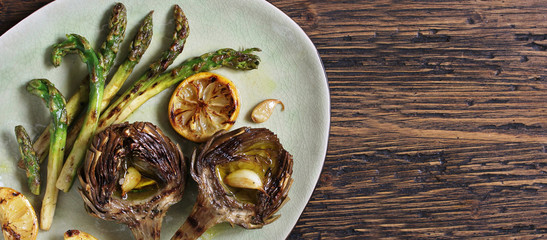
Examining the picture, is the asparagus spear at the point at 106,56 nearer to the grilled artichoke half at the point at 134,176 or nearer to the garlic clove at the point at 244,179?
the grilled artichoke half at the point at 134,176

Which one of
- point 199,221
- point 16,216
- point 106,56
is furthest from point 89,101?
point 199,221

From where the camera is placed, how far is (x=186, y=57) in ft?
10.9

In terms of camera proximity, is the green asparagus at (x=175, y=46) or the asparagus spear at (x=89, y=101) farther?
the green asparagus at (x=175, y=46)

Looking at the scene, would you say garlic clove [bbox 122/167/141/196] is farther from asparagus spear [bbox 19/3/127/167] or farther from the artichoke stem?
asparagus spear [bbox 19/3/127/167]

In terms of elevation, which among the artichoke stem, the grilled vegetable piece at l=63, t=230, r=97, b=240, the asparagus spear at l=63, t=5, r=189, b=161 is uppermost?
the asparagus spear at l=63, t=5, r=189, b=161

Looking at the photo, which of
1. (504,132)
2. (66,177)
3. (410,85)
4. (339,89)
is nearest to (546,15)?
(504,132)

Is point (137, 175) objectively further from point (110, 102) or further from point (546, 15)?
point (546, 15)

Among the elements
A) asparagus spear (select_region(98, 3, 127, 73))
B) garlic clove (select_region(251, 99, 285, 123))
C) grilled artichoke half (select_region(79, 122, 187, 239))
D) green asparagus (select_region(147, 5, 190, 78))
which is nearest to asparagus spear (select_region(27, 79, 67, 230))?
grilled artichoke half (select_region(79, 122, 187, 239))

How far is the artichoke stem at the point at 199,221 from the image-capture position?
3.03 meters

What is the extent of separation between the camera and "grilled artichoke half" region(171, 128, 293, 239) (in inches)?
119

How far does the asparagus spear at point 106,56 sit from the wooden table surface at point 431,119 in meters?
1.18

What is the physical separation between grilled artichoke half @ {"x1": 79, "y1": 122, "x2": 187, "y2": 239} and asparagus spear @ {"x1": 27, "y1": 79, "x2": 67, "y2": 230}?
0.75 feet

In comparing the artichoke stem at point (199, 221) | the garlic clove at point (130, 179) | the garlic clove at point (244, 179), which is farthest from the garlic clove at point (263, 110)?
the garlic clove at point (130, 179)

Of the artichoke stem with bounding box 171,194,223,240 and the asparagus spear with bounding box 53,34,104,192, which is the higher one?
the asparagus spear with bounding box 53,34,104,192
